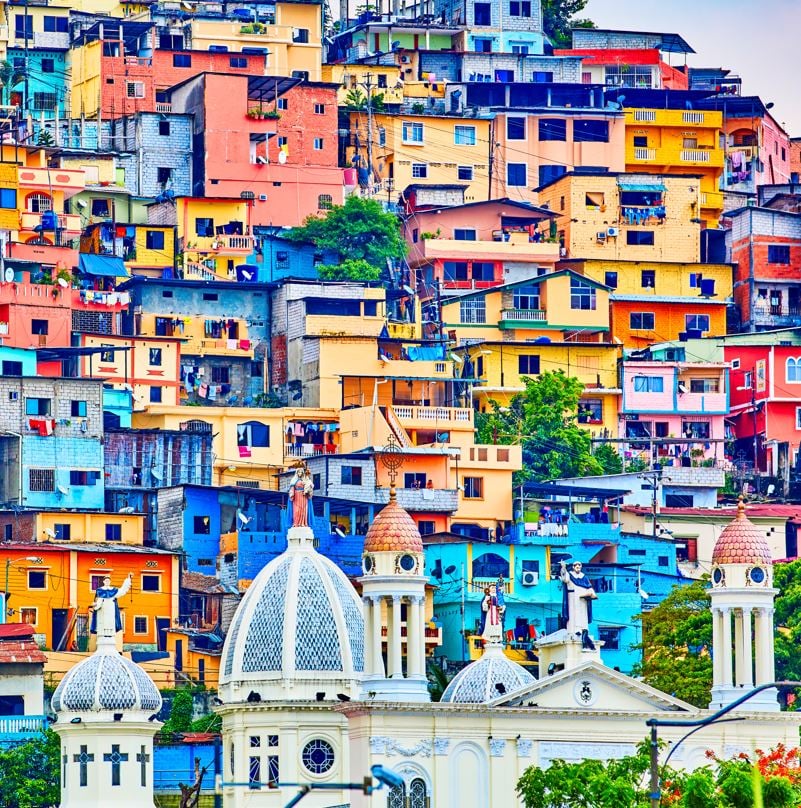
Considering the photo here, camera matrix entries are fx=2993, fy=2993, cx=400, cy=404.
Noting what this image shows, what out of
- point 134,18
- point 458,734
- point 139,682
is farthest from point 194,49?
point 458,734

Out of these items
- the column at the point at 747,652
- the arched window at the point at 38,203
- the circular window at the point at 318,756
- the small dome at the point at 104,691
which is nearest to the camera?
the column at the point at 747,652

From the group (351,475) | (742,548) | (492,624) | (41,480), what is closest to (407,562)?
(492,624)

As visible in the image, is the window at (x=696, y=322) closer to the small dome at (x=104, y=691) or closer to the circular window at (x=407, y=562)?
the small dome at (x=104, y=691)

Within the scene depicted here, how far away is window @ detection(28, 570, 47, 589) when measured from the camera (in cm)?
9769

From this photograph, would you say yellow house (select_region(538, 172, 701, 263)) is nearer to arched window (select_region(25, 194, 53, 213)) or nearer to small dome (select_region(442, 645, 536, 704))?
arched window (select_region(25, 194, 53, 213))

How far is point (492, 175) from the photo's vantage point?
134125mm

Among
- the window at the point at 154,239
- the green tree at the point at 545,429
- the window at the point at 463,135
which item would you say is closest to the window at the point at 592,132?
the window at the point at 463,135

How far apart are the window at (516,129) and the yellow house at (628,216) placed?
16.9 ft

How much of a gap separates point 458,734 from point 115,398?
37309mm

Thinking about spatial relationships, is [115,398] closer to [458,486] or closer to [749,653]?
[458,486]

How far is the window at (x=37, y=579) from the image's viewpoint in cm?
9769

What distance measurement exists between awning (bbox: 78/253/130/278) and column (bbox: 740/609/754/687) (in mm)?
46534

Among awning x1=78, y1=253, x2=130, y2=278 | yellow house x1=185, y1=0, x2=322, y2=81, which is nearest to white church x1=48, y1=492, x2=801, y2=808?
awning x1=78, y1=253, x2=130, y2=278

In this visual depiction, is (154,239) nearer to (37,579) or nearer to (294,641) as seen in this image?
(37,579)
